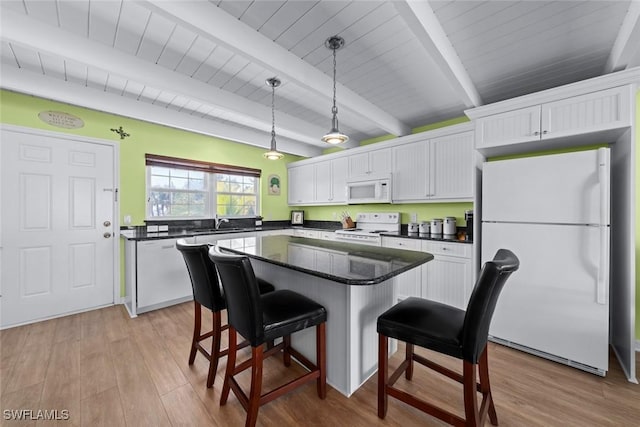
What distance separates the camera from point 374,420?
4.96 ft

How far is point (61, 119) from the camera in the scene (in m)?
3.02

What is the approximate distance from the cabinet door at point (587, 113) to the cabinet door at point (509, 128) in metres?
0.07

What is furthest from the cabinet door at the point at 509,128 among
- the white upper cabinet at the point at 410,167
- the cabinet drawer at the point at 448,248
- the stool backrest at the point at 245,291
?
the stool backrest at the point at 245,291

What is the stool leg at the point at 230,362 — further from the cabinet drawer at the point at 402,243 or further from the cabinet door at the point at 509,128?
the cabinet door at the point at 509,128

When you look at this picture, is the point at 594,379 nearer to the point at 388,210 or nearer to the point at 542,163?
the point at 542,163

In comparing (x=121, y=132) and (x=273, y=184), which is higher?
(x=121, y=132)

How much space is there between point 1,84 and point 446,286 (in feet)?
16.3

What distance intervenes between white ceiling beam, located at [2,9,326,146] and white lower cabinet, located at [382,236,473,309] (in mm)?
2769

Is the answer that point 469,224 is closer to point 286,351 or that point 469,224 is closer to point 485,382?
point 485,382

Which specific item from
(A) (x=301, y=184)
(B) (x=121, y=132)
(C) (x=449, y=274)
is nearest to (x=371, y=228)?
(C) (x=449, y=274)

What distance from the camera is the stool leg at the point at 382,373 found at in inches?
59.1

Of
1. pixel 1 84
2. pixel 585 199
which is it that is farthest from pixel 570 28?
pixel 1 84

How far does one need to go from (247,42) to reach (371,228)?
3.17 metres

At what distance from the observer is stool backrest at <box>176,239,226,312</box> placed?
175cm
